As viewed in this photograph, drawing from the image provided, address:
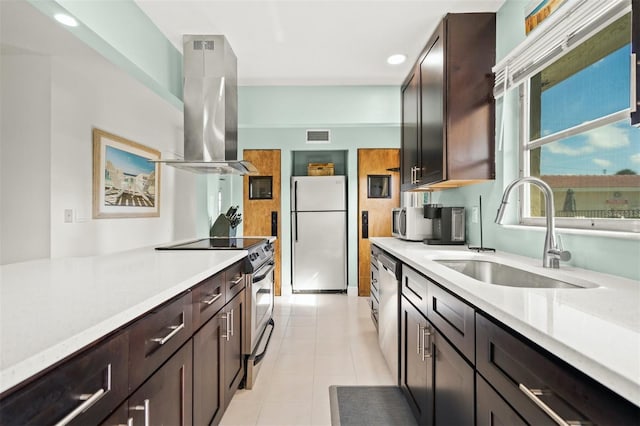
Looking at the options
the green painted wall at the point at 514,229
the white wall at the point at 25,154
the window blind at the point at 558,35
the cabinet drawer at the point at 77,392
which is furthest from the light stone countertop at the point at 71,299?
the window blind at the point at 558,35

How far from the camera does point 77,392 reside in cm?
66

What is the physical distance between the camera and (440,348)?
51.5 inches

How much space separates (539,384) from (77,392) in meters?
1.00

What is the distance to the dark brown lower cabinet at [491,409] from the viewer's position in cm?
79

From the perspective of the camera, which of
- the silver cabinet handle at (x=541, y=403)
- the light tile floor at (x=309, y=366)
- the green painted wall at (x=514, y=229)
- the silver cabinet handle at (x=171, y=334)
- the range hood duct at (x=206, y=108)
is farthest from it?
the range hood duct at (x=206, y=108)

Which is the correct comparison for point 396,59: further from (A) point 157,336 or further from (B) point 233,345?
(A) point 157,336

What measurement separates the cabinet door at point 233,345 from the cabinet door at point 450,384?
106 centimetres

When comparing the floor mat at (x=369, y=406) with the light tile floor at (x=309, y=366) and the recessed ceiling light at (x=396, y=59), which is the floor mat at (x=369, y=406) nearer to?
the light tile floor at (x=309, y=366)

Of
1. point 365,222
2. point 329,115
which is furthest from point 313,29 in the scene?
point 365,222

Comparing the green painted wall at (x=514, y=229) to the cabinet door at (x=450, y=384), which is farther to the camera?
the green painted wall at (x=514, y=229)

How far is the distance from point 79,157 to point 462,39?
2.95 meters

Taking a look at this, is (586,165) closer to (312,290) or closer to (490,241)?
(490,241)

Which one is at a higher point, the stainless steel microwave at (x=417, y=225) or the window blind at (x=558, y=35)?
the window blind at (x=558, y=35)

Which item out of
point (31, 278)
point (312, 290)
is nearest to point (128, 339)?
point (31, 278)
